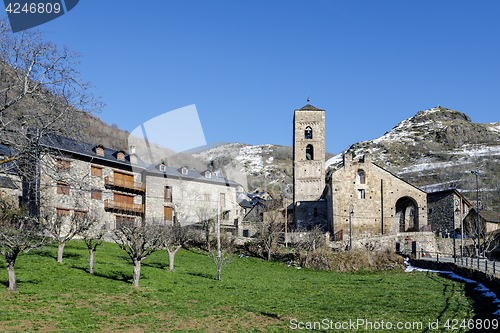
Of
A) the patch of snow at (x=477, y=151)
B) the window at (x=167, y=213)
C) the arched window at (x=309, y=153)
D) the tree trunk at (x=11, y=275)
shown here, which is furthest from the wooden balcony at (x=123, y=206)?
the patch of snow at (x=477, y=151)

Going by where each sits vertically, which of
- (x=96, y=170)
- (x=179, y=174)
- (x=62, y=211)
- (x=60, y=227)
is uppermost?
(x=179, y=174)

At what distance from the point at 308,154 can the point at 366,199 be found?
47.0ft

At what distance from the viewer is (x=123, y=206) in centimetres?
4544

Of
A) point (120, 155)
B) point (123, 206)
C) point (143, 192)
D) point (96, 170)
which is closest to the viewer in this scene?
point (96, 170)

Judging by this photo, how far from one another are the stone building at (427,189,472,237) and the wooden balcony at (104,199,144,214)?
37.1 m

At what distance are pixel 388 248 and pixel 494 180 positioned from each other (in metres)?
75.8

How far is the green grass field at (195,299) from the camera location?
52.3 ft

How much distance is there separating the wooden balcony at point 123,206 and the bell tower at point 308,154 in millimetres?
22460

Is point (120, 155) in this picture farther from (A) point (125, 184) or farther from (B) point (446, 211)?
(B) point (446, 211)

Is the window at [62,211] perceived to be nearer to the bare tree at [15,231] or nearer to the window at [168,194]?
the bare tree at [15,231]

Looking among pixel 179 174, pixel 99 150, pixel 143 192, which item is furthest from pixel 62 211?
pixel 179 174

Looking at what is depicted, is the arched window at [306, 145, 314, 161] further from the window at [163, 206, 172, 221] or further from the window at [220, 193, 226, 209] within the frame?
the window at [163, 206, 172, 221]

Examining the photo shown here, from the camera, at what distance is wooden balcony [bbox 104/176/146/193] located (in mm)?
44197

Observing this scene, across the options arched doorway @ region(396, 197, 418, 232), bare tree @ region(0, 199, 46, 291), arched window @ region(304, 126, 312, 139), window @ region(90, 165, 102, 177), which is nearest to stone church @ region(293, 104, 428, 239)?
arched doorway @ region(396, 197, 418, 232)
